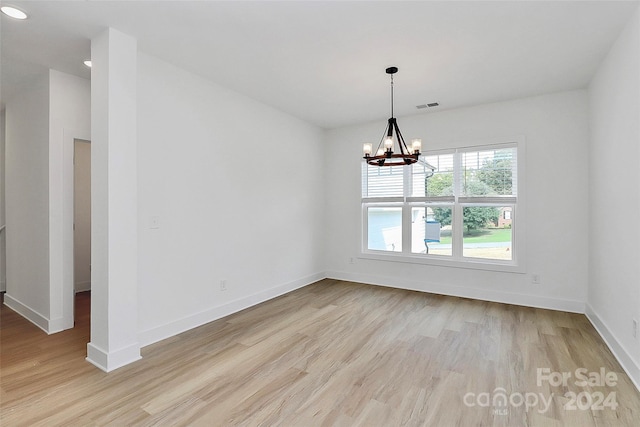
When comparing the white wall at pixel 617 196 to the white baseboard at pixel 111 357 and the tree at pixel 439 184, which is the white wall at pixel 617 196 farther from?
the white baseboard at pixel 111 357

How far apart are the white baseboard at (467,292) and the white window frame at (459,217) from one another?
0.34 metres

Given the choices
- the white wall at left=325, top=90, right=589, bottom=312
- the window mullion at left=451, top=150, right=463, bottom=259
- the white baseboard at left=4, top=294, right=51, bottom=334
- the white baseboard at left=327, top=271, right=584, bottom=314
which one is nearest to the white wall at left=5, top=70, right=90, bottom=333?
the white baseboard at left=4, top=294, right=51, bottom=334

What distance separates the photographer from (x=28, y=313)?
374 cm

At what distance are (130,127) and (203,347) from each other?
214 cm

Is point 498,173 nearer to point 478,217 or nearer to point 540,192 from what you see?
point 540,192

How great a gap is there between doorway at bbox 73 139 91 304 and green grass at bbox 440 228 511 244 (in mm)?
5905

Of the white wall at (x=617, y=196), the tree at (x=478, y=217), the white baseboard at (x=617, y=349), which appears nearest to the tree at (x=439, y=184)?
the tree at (x=478, y=217)

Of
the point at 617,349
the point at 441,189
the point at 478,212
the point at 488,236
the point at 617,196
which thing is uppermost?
the point at 441,189

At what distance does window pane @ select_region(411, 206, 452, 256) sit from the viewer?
195 inches

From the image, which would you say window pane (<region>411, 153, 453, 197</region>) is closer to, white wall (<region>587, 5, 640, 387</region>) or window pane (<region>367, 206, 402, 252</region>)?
window pane (<region>367, 206, 402, 252</region>)

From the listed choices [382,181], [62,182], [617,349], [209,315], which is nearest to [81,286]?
[62,182]

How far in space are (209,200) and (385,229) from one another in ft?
10.2

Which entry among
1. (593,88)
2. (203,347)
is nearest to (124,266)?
(203,347)

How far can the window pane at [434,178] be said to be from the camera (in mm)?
4918
